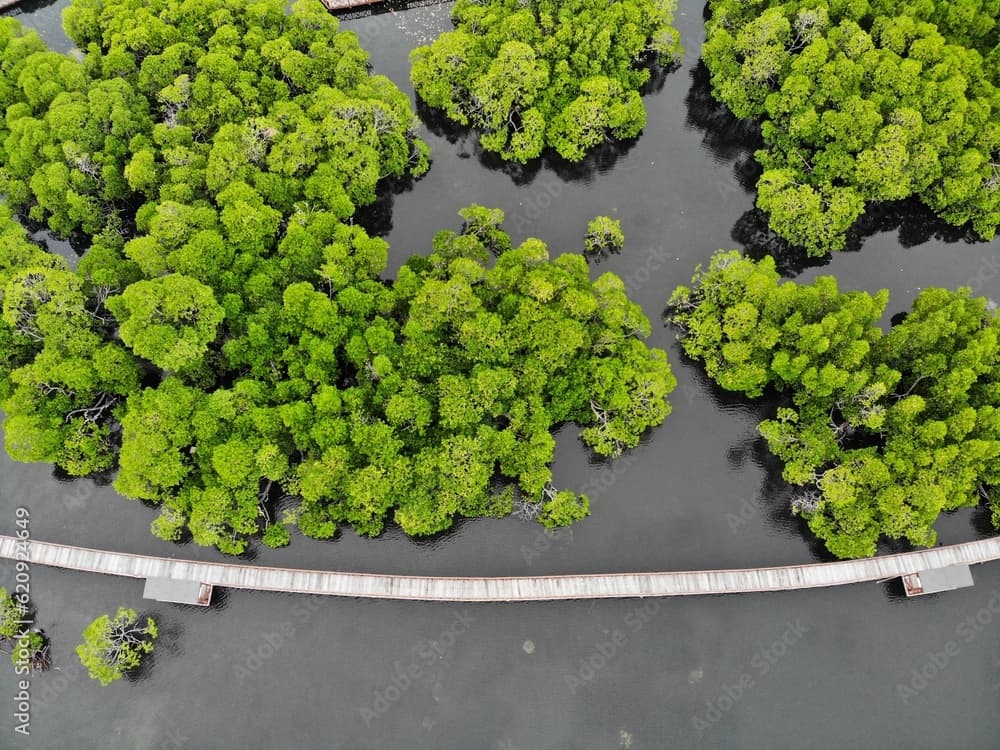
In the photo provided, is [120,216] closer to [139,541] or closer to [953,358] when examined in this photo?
[139,541]

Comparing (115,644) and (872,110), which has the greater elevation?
(872,110)

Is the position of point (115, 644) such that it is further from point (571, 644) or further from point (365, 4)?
point (365, 4)

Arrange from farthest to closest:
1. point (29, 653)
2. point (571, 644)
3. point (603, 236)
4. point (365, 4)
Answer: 1. point (365, 4)
2. point (603, 236)
3. point (571, 644)
4. point (29, 653)

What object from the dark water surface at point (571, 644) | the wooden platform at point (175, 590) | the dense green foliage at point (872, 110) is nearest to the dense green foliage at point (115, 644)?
the dark water surface at point (571, 644)

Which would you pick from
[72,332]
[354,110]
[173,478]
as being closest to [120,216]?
[72,332]

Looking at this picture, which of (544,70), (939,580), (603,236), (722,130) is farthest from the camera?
(722,130)

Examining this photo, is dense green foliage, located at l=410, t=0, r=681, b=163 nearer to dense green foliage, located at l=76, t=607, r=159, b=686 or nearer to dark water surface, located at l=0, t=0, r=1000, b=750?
dark water surface, located at l=0, t=0, r=1000, b=750

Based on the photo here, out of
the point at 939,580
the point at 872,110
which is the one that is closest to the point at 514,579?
the point at 939,580

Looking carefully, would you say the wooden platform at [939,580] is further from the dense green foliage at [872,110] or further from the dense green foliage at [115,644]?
the dense green foliage at [115,644]
